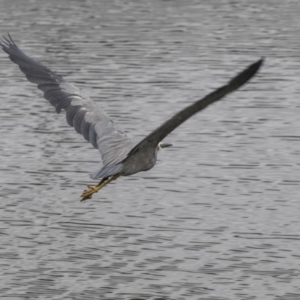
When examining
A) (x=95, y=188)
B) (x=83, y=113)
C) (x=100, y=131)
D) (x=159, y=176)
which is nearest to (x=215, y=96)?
(x=95, y=188)

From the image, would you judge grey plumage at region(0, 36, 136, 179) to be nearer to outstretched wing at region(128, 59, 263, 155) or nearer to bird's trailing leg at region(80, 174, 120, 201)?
bird's trailing leg at region(80, 174, 120, 201)

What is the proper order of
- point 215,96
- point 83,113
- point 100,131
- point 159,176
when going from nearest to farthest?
point 215,96 → point 100,131 → point 83,113 → point 159,176

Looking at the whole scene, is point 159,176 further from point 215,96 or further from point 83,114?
point 215,96

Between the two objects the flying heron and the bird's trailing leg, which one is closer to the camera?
the flying heron

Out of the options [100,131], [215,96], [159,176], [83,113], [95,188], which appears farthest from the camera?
[159,176]

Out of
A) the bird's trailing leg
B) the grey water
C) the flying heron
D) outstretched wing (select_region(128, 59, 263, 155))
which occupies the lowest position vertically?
the grey water

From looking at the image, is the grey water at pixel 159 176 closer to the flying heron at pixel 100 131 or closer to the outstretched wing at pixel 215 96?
the flying heron at pixel 100 131

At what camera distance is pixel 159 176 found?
14.5 m

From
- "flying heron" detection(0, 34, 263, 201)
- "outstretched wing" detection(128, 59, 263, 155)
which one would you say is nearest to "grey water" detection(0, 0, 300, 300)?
"flying heron" detection(0, 34, 263, 201)

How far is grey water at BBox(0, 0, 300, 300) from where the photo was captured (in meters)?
11.0

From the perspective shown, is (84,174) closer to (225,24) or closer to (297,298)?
(297,298)

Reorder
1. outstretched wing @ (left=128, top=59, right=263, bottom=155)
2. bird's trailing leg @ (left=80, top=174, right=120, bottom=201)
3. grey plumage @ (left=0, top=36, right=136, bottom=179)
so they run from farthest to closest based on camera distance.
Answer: grey plumage @ (left=0, top=36, right=136, bottom=179), bird's trailing leg @ (left=80, top=174, right=120, bottom=201), outstretched wing @ (left=128, top=59, right=263, bottom=155)

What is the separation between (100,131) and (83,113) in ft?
1.03

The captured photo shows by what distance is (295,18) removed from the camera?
1022 inches
